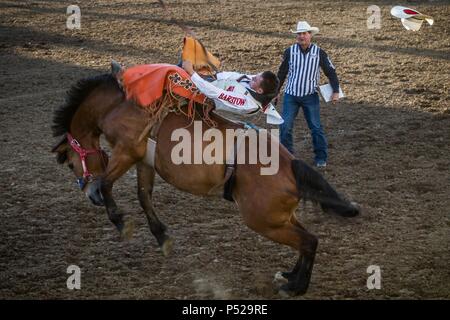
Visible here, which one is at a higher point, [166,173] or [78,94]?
[78,94]

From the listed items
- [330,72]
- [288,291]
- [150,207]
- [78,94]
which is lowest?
[288,291]

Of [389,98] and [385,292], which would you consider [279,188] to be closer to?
[385,292]

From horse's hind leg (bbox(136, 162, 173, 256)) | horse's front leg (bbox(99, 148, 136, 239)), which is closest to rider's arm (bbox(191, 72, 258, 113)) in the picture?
horse's front leg (bbox(99, 148, 136, 239))

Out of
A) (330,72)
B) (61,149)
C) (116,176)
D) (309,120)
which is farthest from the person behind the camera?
(309,120)

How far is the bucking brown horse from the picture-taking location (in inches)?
203

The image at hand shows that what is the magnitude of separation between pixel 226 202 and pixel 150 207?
59.0 inches

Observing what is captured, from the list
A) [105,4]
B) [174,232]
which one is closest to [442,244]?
[174,232]

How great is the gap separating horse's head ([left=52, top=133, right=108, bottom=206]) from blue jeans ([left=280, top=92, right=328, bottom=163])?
2.82 meters

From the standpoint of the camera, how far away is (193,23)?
14531 mm

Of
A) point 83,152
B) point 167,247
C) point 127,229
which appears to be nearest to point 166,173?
point 127,229

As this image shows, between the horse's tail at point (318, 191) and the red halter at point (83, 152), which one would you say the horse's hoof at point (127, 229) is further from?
the horse's tail at point (318, 191)

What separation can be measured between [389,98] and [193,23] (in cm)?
544

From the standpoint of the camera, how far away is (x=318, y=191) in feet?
17.0

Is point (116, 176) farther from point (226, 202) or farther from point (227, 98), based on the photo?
point (226, 202)
